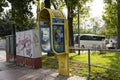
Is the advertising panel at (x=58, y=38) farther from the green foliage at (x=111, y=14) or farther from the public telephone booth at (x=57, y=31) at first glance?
the green foliage at (x=111, y=14)

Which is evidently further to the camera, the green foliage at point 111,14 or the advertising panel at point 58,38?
the green foliage at point 111,14

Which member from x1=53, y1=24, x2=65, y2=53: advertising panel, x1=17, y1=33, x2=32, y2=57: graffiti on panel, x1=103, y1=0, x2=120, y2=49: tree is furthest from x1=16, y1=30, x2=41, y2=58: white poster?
x1=103, y1=0, x2=120, y2=49: tree

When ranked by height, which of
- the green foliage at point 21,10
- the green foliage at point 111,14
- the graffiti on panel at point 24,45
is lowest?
the graffiti on panel at point 24,45

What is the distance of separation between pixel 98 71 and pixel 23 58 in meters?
4.70

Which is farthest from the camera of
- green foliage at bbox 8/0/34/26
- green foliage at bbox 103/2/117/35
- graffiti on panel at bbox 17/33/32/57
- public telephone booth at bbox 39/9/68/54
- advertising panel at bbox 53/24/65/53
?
green foliage at bbox 103/2/117/35

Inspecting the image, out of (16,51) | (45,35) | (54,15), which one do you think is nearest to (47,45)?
(45,35)

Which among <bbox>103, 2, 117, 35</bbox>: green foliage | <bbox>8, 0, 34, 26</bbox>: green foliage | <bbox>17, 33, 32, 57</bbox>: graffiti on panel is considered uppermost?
<bbox>103, 2, 117, 35</bbox>: green foliage

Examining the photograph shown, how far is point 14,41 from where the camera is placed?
12.2 meters

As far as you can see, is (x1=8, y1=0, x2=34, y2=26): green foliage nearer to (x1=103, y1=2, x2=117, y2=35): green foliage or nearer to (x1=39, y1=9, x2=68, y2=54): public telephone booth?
(x1=39, y1=9, x2=68, y2=54): public telephone booth

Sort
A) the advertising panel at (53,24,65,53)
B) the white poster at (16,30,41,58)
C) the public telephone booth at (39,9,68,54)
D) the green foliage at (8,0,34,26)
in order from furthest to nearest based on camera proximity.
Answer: the green foliage at (8,0,34,26)
the white poster at (16,30,41,58)
the advertising panel at (53,24,65,53)
the public telephone booth at (39,9,68,54)

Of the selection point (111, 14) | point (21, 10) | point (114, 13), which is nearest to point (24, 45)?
point (21, 10)

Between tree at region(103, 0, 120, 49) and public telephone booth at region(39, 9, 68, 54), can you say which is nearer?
public telephone booth at region(39, 9, 68, 54)

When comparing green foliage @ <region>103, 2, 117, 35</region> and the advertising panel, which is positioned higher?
green foliage @ <region>103, 2, 117, 35</region>

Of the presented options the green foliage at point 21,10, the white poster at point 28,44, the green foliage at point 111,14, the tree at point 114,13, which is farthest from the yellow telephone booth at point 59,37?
the green foliage at point 111,14
